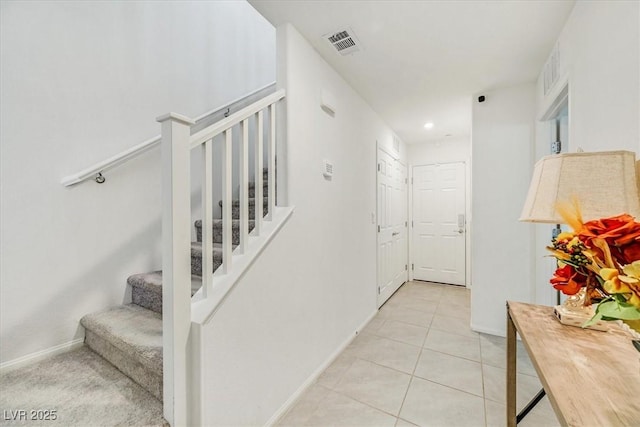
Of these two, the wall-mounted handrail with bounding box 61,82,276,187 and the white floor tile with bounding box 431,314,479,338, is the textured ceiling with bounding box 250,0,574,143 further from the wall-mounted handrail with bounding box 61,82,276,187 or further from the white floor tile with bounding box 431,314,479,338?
the white floor tile with bounding box 431,314,479,338

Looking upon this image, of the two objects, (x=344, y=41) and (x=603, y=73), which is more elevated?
(x=344, y=41)

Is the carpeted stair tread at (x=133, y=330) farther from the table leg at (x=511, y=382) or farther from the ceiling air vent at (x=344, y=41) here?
the ceiling air vent at (x=344, y=41)

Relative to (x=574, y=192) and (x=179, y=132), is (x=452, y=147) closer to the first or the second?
(x=574, y=192)

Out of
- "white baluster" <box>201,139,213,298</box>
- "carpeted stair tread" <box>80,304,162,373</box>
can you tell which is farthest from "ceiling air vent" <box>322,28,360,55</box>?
"carpeted stair tread" <box>80,304,162,373</box>

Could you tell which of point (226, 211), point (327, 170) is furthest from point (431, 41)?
point (226, 211)

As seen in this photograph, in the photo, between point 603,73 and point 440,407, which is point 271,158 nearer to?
point 603,73

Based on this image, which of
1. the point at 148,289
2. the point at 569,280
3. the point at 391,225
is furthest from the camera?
the point at 391,225

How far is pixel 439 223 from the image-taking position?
14.4ft

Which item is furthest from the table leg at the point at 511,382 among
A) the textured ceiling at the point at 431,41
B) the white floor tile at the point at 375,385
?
the textured ceiling at the point at 431,41

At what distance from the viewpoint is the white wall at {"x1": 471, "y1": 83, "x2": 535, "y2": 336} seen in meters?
2.48

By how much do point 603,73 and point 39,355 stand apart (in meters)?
3.23

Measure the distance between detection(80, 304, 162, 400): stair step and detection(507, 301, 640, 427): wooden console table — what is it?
1419 mm

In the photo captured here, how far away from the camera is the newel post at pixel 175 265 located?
3.43ft

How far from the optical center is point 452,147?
4.28 metres
